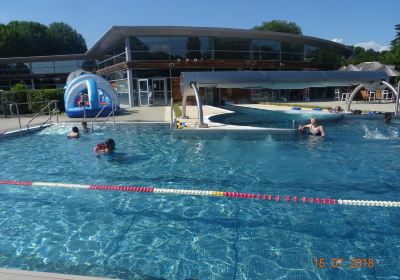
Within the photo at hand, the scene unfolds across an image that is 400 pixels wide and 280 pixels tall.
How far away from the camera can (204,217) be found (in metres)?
5.77

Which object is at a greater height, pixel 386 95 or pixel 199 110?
pixel 386 95

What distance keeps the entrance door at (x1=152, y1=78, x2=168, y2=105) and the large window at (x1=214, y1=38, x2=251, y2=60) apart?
5.79 metres

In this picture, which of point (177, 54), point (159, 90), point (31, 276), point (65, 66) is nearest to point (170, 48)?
point (177, 54)

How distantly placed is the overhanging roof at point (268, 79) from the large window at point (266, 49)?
16.6 metres

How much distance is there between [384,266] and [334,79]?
12539 mm

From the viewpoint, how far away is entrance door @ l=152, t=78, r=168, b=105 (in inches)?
A: 1120

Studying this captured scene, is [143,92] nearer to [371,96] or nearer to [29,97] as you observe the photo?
[29,97]

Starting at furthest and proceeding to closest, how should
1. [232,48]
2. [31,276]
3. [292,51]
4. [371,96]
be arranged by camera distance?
[292,51]
[371,96]
[232,48]
[31,276]

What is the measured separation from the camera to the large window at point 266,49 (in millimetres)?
31516

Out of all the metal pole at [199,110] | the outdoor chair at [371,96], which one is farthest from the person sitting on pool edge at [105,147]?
the outdoor chair at [371,96]

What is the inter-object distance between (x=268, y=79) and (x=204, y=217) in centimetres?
1001

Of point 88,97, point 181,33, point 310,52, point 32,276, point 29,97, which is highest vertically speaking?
point 181,33

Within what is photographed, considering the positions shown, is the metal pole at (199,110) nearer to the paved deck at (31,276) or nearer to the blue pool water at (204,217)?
the blue pool water at (204,217)

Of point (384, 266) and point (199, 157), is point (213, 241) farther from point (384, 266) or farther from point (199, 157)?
point (199, 157)
